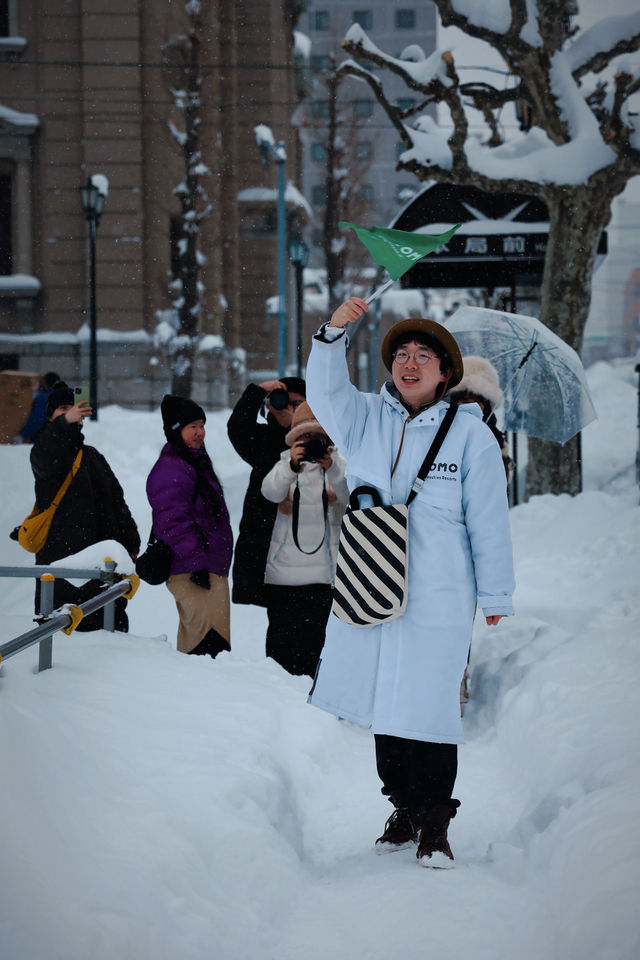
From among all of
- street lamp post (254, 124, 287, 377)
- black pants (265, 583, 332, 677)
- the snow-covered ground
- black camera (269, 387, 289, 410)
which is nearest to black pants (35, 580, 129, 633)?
the snow-covered ground

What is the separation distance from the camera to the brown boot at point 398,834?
3.64 metres

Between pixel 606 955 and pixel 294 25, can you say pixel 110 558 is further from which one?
pixel 294 25

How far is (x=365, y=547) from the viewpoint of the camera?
11.3ft

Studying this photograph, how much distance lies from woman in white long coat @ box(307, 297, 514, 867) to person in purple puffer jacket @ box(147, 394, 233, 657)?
207 centimetres

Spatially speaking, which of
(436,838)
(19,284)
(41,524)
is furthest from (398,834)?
Answer: (19,284)

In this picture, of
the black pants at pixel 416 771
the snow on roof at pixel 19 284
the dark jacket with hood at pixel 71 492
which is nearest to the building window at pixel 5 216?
the snow on roof at pixel 19 284

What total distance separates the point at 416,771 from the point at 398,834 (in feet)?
0.95

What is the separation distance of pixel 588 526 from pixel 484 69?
589 cm

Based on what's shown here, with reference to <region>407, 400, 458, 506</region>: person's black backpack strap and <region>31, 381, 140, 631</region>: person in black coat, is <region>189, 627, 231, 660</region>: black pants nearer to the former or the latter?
<region>31, 381, 140, 631</region>: person in black coat

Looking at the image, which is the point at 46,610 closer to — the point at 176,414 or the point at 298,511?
the point at 298,511

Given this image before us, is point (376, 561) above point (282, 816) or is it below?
above

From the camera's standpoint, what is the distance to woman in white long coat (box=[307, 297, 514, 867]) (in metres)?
3.42

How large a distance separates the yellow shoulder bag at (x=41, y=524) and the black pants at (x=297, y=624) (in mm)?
1322

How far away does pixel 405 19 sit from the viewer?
72875 millimetres
